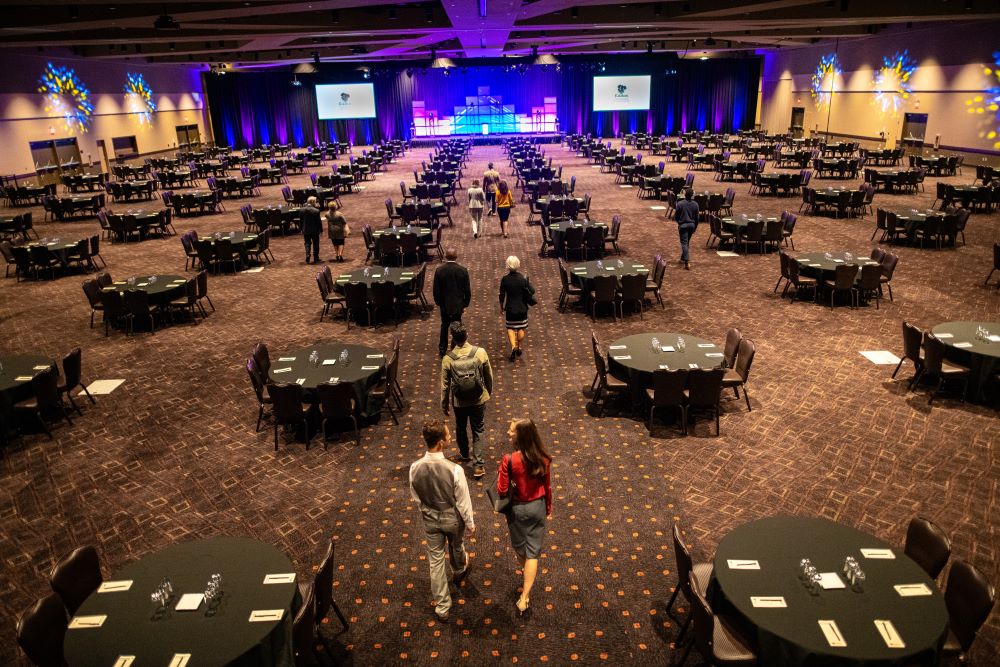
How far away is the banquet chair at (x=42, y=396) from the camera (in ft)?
23.2

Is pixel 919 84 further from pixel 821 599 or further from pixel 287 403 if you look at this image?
pixel 821 599

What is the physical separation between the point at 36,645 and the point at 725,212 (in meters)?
17.5

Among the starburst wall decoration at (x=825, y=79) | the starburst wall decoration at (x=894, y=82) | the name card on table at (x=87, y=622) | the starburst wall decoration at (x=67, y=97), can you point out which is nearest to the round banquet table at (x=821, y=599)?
the name card on table at (x=87, y=622)

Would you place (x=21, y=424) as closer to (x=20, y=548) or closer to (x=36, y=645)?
(x=20, y=548)

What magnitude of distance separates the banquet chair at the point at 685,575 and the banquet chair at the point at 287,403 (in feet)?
13.0

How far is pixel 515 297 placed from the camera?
8.23 metres

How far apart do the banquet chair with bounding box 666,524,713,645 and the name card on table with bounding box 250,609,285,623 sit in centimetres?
228

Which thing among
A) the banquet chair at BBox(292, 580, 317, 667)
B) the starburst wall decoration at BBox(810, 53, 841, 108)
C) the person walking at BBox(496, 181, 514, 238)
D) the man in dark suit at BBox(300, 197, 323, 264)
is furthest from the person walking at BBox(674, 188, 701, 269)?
the starburst wall decoration at BBox(810, 53, 841, 108)

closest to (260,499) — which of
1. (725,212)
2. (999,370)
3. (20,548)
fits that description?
(20,548)

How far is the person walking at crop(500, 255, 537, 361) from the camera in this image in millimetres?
8148

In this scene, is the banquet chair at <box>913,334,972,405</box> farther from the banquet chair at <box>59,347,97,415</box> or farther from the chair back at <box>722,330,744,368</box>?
the banquet chair at <box>59,347,97,415</box>

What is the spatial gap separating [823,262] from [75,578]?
10409 mm

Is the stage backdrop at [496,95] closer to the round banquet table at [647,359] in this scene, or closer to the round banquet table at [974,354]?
the round banquet table at [974,354]

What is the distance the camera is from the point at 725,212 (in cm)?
1791
